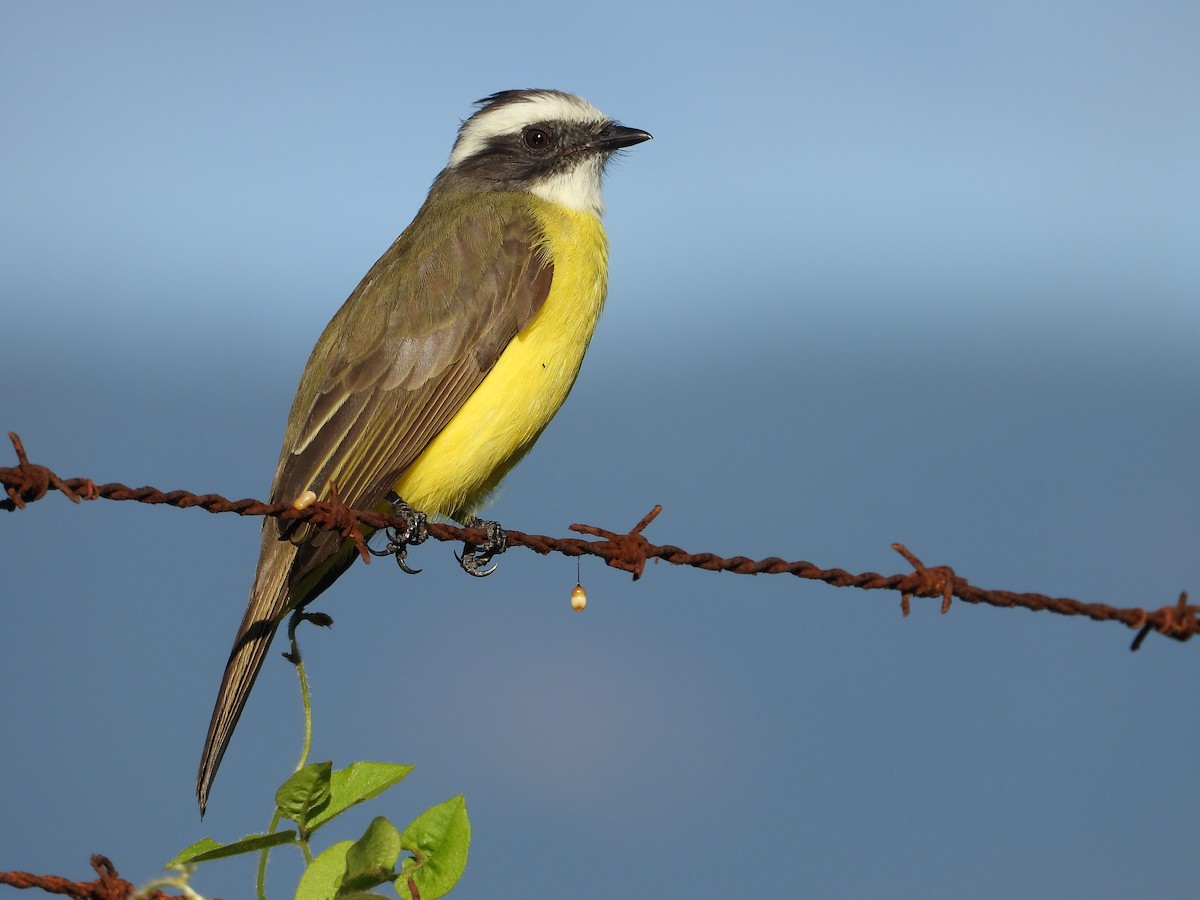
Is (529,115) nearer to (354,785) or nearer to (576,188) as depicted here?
(576,188)

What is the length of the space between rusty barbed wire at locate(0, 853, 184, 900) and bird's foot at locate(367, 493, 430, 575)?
1618 millimetres

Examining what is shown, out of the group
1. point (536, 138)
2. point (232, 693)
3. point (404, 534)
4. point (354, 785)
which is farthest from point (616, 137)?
point (354, 785)

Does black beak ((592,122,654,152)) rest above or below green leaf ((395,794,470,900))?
above

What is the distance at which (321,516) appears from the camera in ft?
10.0

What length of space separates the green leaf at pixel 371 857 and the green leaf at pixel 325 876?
0.09 metres

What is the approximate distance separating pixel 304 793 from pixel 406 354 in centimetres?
234

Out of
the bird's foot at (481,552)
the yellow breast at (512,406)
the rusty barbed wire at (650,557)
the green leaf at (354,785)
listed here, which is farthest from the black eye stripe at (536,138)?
the green leaf at (354,785)

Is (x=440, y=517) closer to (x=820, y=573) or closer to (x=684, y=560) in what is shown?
(x=684, y=560)

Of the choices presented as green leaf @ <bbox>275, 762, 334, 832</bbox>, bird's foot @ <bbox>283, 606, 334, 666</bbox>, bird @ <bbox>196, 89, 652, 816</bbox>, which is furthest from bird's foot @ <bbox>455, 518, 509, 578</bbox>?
green leaf @ <bbox>275, 762, 334, 832</bbox>

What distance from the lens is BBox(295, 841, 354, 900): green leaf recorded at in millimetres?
2271

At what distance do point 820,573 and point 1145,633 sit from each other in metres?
0.64

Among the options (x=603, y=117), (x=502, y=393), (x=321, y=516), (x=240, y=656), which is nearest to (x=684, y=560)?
(x=321, y=516)

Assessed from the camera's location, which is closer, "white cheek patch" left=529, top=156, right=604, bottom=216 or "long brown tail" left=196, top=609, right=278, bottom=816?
"long brown tail" left=196, top=609, right=278, bottom=816

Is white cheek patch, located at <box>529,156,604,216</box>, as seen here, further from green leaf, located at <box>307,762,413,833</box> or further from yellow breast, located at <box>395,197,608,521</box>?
green leaf, located at <box>307,762,413,833</box>
